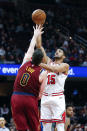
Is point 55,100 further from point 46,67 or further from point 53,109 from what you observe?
point 46,67

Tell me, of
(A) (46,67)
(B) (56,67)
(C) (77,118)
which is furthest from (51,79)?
(C) (77,118)

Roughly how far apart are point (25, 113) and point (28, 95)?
0.95ft

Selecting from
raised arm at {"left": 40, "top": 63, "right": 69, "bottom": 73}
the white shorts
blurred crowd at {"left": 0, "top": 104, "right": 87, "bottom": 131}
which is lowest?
blurred crowd at {"left": 0, "top": 104, "right": 87, "bottom": 131}

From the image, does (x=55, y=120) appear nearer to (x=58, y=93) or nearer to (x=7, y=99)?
(x=58, y=93)

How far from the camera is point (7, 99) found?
19719 millimetres

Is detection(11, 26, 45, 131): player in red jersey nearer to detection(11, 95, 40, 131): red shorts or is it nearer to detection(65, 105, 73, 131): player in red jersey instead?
detection(11, 95, 40, 131): red shorts

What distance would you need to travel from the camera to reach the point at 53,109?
7.72 m

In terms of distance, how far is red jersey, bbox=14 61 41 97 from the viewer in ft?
18.8

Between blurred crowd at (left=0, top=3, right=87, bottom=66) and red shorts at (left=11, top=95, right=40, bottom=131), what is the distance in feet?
32.5

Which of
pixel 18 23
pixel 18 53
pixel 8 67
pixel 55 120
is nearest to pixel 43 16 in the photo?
pixel 55 120

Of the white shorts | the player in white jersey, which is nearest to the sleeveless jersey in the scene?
the player in white jersey

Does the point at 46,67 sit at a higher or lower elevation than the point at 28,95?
higher

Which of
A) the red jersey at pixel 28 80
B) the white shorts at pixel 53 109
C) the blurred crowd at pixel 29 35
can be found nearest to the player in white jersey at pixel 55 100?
the white shorts at pixel 53 109

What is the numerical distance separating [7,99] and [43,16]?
42.9 ft
